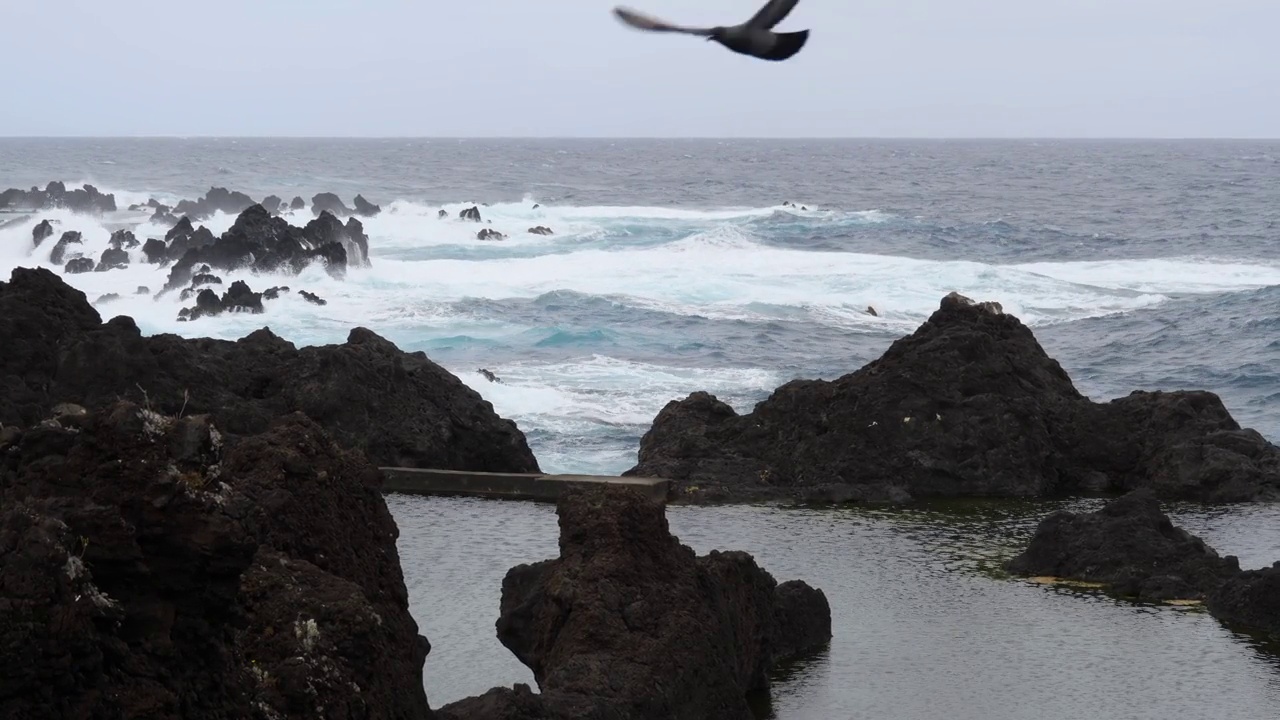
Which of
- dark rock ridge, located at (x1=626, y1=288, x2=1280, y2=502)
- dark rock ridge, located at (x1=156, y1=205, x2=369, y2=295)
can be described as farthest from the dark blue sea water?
dark rock ridge, located at (x1=626, y1=288, x2=1280, y2=502)

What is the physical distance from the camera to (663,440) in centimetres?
1917

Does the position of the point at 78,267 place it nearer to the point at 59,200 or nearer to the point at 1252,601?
the point at 59,200

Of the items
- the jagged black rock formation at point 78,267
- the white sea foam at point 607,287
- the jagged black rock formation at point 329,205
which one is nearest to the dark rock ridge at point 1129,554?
the white sea foam at point 607,287

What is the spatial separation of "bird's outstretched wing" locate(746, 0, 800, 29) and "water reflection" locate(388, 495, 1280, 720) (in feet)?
16.9

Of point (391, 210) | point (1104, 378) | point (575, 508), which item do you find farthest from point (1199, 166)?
point (575, 508)

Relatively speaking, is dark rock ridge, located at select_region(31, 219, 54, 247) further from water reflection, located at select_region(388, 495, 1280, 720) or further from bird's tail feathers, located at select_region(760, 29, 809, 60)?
bird's tail feathers, located at select_region(760, 29, 809, 60)

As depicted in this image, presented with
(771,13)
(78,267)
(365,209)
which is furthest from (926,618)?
(365,209)

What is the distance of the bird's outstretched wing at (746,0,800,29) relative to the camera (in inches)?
274

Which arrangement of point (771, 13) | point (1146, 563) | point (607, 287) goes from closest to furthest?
point (771, 13), point (1146, 563), point (607, 287)

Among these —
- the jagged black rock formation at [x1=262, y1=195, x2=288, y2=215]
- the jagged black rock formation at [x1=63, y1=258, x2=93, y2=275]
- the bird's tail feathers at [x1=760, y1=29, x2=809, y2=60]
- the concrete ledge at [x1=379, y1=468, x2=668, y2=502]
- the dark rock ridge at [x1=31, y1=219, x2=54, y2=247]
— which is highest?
the bird's tail feathers at [x1=760, y1=29, x2=809, y2=60]

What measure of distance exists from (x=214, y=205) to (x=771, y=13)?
7469cm

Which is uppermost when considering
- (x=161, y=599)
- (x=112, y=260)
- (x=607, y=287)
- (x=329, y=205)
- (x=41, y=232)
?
(x=161, y=599)

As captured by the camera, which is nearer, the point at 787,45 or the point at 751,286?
the point at 787,45

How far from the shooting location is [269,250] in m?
44.9
